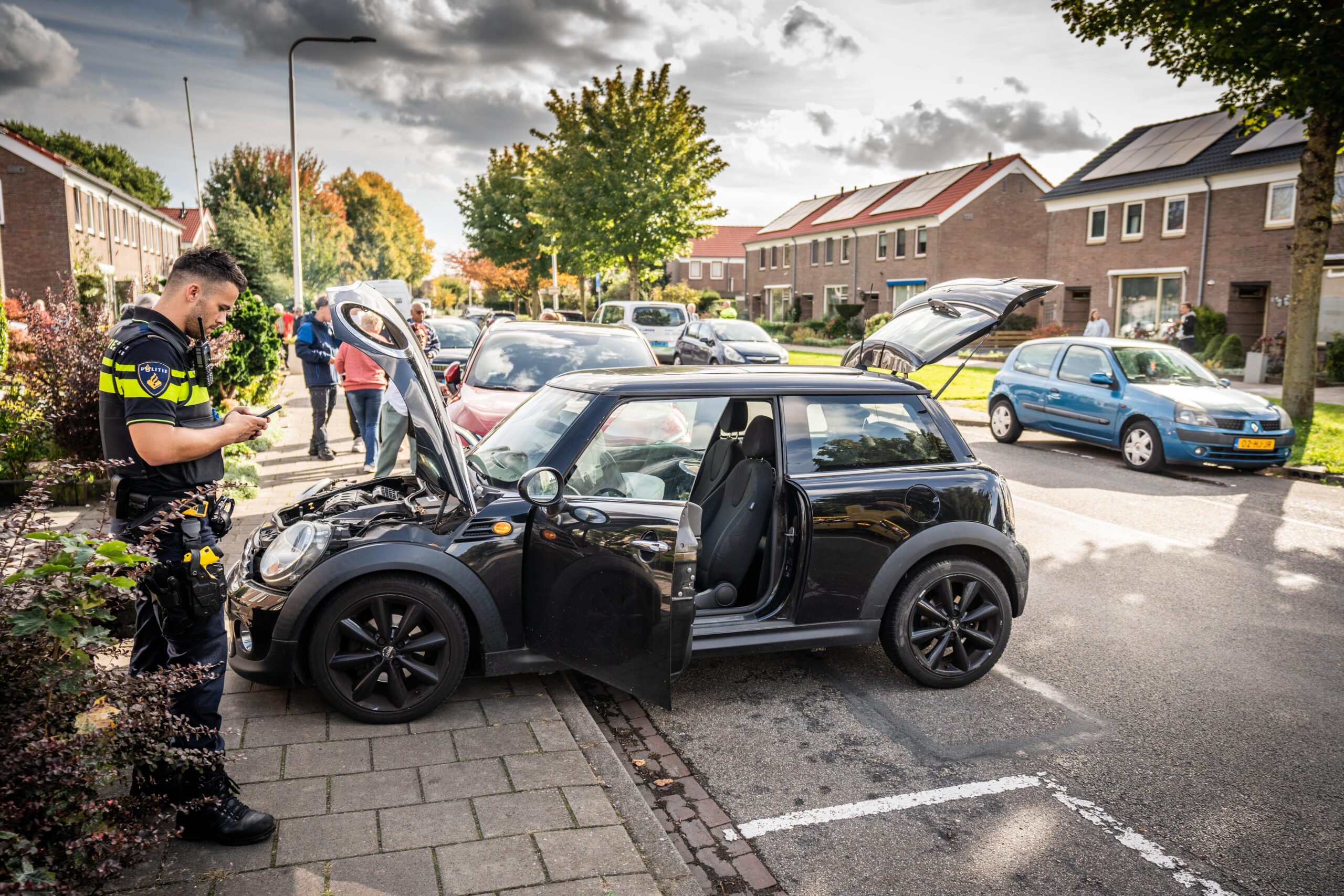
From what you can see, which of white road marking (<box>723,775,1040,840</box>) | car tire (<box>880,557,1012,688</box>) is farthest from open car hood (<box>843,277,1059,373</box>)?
white road marking (<box>723,775,1040,840</box>)

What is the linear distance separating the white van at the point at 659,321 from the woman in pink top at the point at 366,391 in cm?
1621


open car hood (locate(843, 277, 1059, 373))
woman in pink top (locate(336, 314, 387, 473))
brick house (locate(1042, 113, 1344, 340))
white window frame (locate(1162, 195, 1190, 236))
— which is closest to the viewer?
open car hood (locate(843, 277, 1059, 373))

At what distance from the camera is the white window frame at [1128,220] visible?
33500 millimetres

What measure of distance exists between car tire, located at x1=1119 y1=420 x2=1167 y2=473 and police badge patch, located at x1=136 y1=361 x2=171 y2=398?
11.5 metres

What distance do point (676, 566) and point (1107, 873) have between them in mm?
1906

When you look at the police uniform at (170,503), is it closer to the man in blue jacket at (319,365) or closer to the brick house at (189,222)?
the man in blue jacket at (319,365)

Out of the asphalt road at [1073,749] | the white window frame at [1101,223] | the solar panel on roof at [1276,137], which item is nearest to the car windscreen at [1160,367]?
the asphalt road at [1073,749]

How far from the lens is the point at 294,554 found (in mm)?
4047

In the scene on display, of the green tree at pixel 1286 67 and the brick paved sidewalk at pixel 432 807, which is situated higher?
the green tree at pixel 1286 67

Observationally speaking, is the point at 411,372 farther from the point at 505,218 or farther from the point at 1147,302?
the point at 505,218

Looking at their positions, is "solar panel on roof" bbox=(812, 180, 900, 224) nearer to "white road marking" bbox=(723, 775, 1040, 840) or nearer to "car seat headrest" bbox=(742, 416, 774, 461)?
"car seat headrest" bbox=(742, 416, 774, 461)

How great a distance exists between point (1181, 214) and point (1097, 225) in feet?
12.6

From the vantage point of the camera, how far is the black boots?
3105 millimetres

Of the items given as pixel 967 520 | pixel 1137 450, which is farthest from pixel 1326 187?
pixel 967 520
